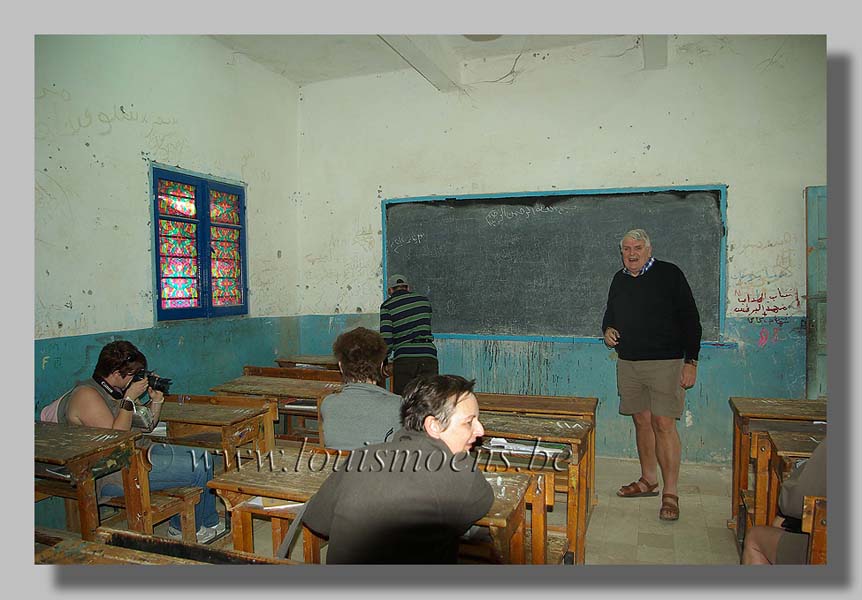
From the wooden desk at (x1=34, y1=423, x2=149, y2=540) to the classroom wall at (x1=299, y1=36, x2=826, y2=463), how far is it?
2820 millimetres

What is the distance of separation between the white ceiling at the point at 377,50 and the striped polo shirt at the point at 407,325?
1659mm

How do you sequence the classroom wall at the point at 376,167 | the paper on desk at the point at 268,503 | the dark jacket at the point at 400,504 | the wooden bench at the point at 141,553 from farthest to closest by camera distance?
1. the classroom wall at the point at 376,167
2. the paper on desk at the point at 268,503
3. the wooden bench at the point at 141,553
4. the dark jacket at the point at 400,504

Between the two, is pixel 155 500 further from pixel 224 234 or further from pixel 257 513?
pixel 224 234

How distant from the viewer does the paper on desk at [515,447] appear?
100 inches

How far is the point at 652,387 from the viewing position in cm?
327

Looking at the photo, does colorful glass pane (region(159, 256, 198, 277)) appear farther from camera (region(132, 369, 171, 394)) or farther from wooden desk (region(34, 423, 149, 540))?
wooden desk (region(34, 423, 149, 540))

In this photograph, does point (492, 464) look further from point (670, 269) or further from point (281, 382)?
point (281, 382)

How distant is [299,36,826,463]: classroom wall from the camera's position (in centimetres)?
402

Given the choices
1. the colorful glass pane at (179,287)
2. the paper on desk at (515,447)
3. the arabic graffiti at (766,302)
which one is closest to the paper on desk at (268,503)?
the paper on desk at (515,447)

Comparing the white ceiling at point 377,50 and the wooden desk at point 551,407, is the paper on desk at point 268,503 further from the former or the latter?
the white ceiling at point 377,50

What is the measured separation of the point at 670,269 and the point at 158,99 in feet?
10.8

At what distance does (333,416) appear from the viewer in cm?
216

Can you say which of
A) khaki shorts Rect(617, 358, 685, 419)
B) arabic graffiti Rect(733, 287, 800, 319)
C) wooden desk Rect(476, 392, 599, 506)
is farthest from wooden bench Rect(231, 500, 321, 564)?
arabic graffiti Rect(733, 287, 800, 319)

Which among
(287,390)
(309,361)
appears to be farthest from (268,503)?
(309,361)
